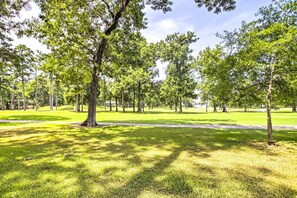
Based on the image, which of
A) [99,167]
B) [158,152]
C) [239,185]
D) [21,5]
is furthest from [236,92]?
[21,5]

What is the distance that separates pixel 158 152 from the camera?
6879mm

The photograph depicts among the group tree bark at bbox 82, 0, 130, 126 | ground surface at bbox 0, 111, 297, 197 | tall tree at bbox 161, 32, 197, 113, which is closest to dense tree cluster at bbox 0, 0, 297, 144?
tree bark at bbox 82, 0, 130, 126

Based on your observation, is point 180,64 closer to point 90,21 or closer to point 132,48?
point 132,48

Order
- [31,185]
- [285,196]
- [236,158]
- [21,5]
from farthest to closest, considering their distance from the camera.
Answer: [21,5]
[236,158]
[31,185]
[285,196]

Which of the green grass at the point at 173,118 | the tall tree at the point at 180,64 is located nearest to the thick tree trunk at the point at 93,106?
the green grass at the point at 173,118

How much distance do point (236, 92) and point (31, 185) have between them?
9002 mm

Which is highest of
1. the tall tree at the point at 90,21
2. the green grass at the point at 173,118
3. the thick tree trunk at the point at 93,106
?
the tall tree at the point at 90,21

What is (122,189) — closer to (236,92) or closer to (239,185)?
(239,185)

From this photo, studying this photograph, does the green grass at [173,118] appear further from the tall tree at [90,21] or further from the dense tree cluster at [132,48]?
the tall tree at [90,21]

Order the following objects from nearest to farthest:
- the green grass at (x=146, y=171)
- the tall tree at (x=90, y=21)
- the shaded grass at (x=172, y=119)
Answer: the green grass at (x=146, y=171), the tall tree at (x=90, y=21), the shaded grass at (x=172, y=119)

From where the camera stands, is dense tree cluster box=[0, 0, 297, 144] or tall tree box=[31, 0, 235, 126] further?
tall tree box=[31, 0, 235, 126]

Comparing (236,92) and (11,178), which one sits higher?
(236,92)

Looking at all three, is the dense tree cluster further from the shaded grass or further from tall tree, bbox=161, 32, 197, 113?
tall tree, bbox=161, 32, 197, 113

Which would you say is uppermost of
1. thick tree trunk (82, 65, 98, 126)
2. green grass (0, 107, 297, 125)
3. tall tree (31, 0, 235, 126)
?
tall tree (31, 0, 235, 126)
